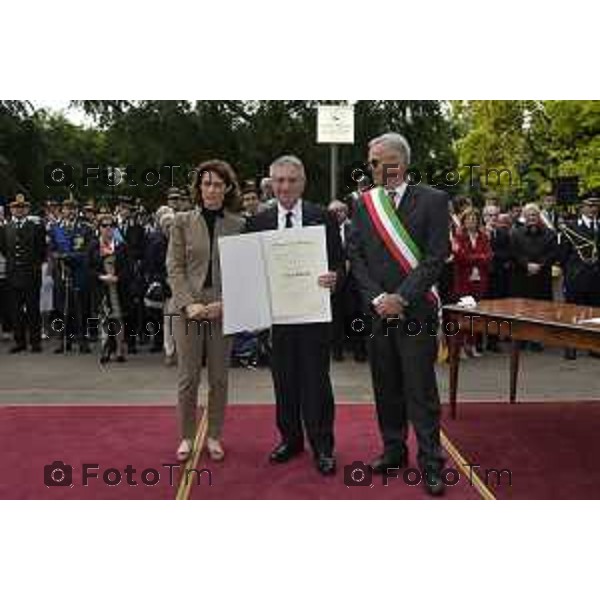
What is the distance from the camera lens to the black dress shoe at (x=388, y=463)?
16.1 ft

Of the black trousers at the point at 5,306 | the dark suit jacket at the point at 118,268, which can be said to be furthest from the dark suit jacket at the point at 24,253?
the dark suit jacket at the point at 118,268

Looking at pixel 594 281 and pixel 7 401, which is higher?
pixel 594 281

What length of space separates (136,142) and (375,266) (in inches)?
630

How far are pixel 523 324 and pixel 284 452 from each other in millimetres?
1778

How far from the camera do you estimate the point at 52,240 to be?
33.8 ft

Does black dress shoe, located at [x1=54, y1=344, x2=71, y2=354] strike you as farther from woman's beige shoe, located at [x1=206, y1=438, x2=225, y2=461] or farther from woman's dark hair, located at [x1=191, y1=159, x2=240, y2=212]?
woman's dark hair, located at [x1=191, y1=159, x2=240, y2=212]

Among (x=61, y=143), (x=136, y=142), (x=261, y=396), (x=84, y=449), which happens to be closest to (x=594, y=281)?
(x=261, y=396)

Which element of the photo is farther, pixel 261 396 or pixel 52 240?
pixel 52 240

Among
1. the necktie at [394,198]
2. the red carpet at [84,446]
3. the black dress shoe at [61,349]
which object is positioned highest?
the necktie at [394,198]

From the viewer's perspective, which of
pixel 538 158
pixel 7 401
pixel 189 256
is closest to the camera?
pixel 189 256

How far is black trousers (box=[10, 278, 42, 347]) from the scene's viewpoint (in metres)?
10.1

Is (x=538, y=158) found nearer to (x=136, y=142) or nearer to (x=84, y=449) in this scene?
(x=136, y=142)

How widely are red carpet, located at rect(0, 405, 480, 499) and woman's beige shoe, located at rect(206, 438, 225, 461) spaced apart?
56mm

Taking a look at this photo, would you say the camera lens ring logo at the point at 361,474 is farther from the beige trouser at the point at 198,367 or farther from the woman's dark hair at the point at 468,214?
the woman's dark hair at the point at 468,214
